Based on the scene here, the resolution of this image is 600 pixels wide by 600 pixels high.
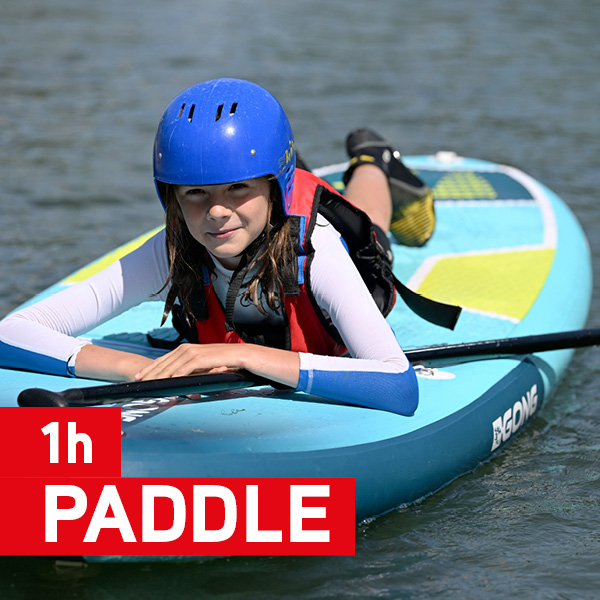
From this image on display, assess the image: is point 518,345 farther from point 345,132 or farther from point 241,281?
point 345,132

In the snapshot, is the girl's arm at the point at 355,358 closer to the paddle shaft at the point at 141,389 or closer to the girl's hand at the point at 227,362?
the girl's hand at the point at 227,362

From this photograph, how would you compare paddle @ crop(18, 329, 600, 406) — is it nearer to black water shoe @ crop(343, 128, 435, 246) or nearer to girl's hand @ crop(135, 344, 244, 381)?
girl's hand @ crop(135, 344, 244, 381)

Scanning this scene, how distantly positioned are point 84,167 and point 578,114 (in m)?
4.25

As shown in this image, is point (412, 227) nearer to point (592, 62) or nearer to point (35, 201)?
point (35, 201)

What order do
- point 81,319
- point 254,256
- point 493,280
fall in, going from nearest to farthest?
point 254,256
point 81,319
point 493,280

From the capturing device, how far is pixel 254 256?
300 centimetres

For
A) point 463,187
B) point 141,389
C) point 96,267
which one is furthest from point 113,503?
point 463,187

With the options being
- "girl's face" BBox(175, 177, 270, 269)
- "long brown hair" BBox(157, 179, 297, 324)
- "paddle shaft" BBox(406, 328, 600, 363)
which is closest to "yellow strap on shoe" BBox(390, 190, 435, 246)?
"paddle shaft" BBox(406, 328, 600, 363)

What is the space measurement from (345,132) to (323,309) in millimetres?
5349

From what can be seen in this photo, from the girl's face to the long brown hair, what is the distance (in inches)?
2.3

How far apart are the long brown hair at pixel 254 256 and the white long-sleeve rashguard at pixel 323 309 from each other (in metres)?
0.08

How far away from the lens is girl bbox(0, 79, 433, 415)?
280 cm

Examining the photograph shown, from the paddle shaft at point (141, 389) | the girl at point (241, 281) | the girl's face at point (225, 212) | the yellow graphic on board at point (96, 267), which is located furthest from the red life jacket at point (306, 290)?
the yellow graphic on board at point (96, 267)

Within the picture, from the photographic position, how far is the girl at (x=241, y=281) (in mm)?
2801
